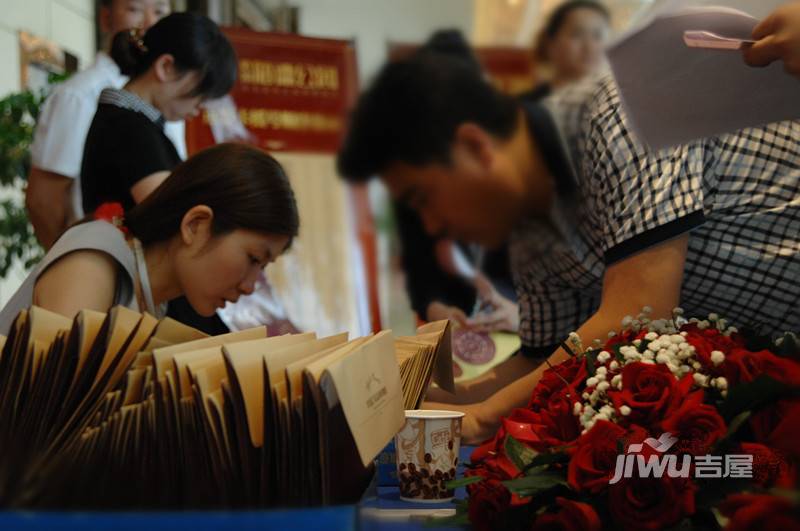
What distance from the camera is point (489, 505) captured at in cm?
67

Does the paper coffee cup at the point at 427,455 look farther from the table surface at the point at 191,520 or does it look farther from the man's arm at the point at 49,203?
the man's arm at the point at 49,203

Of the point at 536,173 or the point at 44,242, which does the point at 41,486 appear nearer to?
the point at 536,173

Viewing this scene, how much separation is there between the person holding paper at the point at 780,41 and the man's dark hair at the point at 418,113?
331mm

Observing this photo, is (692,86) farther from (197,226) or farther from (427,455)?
(197,226)

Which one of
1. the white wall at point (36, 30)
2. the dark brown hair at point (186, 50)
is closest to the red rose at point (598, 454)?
the dark brown hair at point (186, 50)

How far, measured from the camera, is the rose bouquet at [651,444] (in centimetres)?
61

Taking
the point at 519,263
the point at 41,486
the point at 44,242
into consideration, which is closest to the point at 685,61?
the point at 519,263

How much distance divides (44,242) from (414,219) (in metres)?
1.25

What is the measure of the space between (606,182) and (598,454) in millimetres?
624

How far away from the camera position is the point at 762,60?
90cm

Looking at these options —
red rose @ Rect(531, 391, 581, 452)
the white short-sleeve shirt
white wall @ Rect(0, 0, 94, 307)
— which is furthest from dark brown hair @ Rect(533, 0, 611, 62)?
white wall @ Rect(0, 0, 94, 307)

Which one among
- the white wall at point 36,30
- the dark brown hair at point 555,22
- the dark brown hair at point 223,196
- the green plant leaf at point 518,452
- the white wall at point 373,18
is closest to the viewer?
the green plant leaf at point 518,452

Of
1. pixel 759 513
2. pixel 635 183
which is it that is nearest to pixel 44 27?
pixel 635 183

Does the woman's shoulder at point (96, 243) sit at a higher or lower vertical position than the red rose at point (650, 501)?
higher
